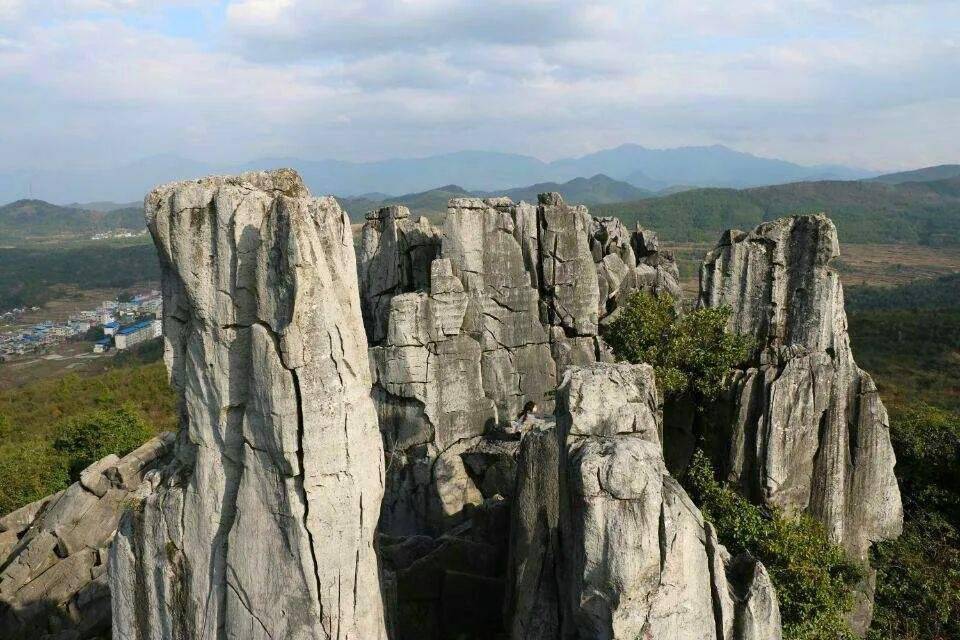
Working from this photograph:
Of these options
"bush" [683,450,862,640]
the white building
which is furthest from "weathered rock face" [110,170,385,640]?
the white building

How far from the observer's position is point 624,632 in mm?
11727

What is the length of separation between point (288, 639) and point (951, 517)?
23.3 m

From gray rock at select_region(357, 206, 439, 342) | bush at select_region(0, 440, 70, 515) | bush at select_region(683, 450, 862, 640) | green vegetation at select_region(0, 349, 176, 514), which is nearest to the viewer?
bush at select_region(683, 450, 862, 640)

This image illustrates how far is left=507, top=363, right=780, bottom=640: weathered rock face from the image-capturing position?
11.8 meters

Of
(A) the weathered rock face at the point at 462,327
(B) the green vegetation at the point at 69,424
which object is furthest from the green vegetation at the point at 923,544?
(B) the green vegetation at the point at 69,424

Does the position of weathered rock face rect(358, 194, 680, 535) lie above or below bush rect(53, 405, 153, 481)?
above

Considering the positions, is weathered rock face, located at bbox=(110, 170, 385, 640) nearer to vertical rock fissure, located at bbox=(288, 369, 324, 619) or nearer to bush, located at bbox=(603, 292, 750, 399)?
vertical rock fissure, located at bbox=(288, 369, 324, 619)

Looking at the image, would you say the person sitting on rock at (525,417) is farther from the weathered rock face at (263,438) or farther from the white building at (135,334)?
the white building at (135,334)

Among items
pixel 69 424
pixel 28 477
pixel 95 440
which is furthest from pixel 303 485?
pixel 69 424

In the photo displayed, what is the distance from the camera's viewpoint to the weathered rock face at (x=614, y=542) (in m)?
11.8

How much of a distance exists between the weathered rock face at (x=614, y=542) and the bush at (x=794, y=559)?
3.39 metres

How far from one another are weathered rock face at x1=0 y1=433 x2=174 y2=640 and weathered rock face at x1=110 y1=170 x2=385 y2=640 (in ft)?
32.8

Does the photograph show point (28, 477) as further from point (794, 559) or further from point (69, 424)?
point (794, 559)

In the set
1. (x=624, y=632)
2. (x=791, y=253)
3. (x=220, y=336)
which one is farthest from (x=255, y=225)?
(x=791, y=253)
